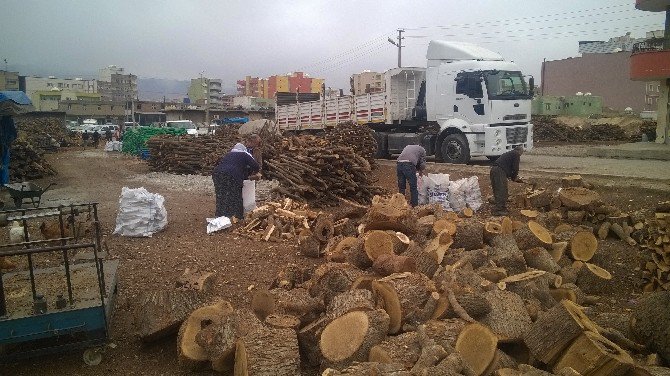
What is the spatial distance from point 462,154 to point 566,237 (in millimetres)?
9560

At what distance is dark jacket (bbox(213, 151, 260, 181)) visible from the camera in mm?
9031

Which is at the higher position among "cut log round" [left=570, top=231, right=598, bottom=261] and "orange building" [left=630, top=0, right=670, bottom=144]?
"orange building" [left=630, top=0, right=670, bottom=144]

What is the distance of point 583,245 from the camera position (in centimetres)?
683

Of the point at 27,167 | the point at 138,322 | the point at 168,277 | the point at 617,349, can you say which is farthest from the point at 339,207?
the point at 27,167

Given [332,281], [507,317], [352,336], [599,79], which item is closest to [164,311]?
[332,281]

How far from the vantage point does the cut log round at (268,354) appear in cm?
360

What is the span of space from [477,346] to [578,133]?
3302 centimetres

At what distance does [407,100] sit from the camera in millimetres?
18188

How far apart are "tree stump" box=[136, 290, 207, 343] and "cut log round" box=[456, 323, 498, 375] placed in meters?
2.55

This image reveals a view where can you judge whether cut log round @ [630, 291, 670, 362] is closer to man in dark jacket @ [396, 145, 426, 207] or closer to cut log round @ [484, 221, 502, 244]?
cut log round @ [484, 221, 502, 244]

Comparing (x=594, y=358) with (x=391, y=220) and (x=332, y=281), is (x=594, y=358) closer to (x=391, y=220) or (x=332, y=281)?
(x=332, y=281)

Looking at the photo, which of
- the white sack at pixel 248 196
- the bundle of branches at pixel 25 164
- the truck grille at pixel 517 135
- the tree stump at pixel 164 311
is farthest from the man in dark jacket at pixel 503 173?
the bundle of branches at pixel 25 164

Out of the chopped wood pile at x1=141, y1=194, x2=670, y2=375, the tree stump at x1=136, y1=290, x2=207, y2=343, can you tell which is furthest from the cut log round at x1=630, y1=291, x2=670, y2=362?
the tree stump at x1=136, y1=290, x2=207, y2=343

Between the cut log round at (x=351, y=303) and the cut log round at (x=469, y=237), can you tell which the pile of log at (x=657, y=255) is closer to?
the cut log round at (x=469, y=237)
